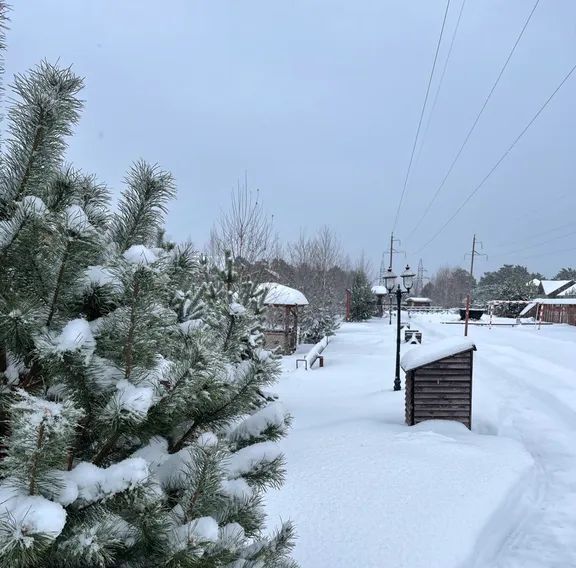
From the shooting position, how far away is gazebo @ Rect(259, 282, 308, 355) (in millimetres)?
18531

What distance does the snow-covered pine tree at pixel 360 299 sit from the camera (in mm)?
39625

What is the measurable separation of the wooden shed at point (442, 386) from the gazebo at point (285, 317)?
896 cm

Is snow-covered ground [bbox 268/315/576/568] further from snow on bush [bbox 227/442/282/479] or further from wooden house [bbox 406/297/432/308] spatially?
wooden house [bbox 406/297/432/308]

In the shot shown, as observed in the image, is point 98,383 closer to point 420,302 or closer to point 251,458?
point 251,458

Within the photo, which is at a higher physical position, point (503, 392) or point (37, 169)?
point (37, 169)

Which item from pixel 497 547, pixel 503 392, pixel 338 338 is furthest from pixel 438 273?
pixel 497 547

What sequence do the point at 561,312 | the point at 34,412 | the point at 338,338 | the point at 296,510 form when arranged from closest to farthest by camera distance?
the point at 34,412 < the point at 296,510 < the point at 338,338 < the point at 561,312

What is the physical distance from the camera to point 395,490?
5156 mm

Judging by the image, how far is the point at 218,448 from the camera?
4.53 ft

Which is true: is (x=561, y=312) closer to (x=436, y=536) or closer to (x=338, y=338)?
(x=338, y=338)

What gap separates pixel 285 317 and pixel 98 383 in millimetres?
19200

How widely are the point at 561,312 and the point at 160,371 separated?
39502 millimetres

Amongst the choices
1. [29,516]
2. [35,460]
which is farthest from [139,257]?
[29,516]

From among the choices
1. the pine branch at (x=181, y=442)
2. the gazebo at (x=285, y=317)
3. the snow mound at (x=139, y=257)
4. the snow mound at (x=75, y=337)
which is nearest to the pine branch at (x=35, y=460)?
the snow mound at (x=75, y=337)
